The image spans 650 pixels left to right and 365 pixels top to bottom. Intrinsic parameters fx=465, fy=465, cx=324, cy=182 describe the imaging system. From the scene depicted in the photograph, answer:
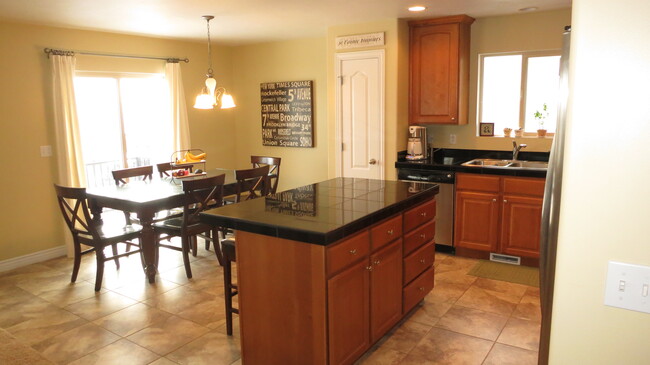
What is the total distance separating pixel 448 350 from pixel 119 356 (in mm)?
2071

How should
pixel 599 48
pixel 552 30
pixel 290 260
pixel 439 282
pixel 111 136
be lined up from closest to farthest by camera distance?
pixel 599 48, pixel 290 260, pixel 439 282, pixel 552 30, pixel 111 136

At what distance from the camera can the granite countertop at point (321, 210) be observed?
2326 mm

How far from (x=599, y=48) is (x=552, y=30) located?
4.03 m

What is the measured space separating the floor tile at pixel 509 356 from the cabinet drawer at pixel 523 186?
68.9 inches

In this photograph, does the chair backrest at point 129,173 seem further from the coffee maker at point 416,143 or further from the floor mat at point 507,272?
the floor mat at point 507,272

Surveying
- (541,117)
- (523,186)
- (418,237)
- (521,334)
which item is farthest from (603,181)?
(541,117)

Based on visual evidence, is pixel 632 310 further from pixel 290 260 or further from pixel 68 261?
pixel 68 261

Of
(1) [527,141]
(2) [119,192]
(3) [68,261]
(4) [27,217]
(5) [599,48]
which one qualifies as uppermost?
(5) [599,48]

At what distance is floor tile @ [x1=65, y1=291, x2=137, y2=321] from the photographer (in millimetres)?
3544

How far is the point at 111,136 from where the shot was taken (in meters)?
5.48

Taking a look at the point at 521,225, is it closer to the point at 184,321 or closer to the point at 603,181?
the point at 184,321

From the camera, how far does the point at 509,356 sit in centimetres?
283

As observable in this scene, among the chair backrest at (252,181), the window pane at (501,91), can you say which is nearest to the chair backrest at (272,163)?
the chair backrest at (252,181)

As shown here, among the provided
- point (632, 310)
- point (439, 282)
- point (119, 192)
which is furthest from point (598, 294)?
point (119, 192)
